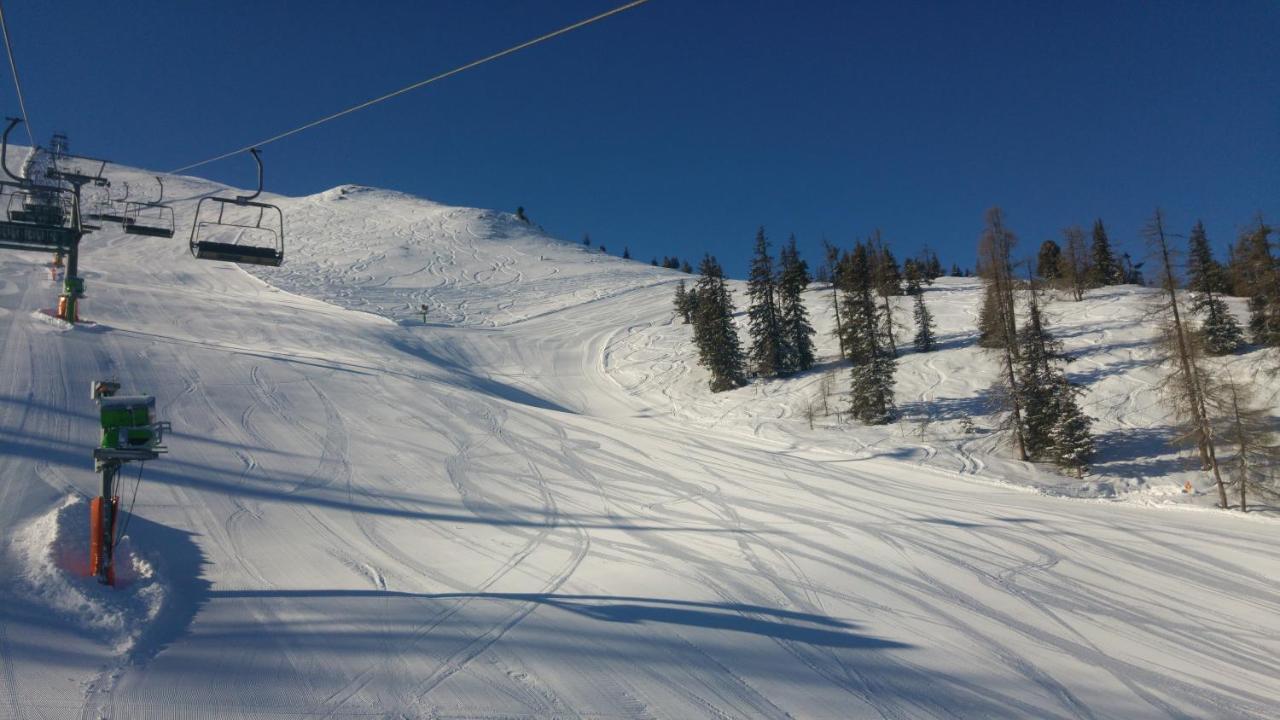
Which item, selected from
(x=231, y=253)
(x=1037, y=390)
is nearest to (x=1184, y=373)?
(x=1037, y=390)

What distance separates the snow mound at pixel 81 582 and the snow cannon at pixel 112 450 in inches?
12.1

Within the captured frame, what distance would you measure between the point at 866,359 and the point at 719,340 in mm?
8977

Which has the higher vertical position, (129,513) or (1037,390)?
(129,513)

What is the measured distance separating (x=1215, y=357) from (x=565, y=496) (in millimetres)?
31997

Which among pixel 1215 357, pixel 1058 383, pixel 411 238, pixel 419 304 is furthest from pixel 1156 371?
pixel 411 238

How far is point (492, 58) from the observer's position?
297 inches

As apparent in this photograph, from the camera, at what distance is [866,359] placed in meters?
29.1

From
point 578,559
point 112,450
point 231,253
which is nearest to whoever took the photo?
point 112,450

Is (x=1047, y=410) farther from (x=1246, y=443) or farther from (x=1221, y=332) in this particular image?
(x=1221, y=332)

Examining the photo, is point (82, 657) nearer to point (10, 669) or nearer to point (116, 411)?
point (10, 669)

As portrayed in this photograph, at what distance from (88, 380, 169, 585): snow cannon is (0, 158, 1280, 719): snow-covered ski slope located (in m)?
0.50

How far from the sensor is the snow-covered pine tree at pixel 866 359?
2717cm

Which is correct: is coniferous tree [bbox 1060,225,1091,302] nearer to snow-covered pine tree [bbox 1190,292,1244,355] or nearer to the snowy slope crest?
snow-covered pine tree [bbox 1190,292,1244,355]

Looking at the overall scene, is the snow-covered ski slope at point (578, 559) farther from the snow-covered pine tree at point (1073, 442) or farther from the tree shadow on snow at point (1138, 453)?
the snow-covered pine tree at point (1073, 442)
